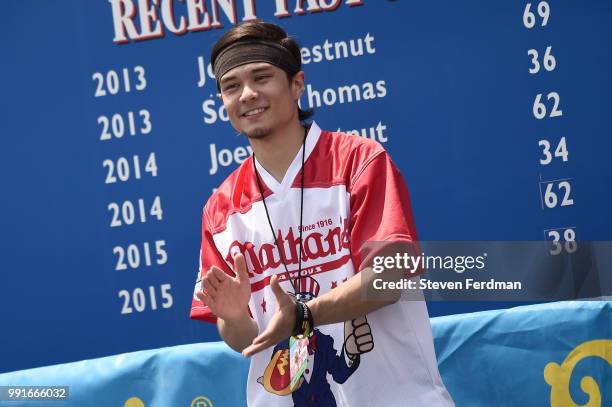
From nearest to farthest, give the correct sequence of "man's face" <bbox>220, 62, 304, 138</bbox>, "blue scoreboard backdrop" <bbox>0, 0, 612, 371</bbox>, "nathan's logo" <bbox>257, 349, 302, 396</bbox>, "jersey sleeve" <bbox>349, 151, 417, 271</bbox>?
"jersey sleeve" <bbox>349, 151, 417, 271</bbox>, "nathan's logo" <bbox>257, 349, 302, 396</bbox>, "man's face" <bbox>220, 62, 304, 138</bbox>, "blue scoreboard backdrop" <bbox>0, 0, 612, 371</bbox>

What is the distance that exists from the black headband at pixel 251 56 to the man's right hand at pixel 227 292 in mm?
573

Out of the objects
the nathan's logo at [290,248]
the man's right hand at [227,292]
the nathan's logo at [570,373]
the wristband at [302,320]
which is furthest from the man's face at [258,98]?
the nathan's logo at [570,373]

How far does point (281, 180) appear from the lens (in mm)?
2482

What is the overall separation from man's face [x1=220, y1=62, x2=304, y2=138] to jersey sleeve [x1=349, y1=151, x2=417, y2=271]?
289mm

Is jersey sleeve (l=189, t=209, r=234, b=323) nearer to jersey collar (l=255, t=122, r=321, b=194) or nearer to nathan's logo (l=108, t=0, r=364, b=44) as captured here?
jersey collar (l=255, t=122, r=321, b=194)

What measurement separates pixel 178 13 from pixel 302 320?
2.15 m

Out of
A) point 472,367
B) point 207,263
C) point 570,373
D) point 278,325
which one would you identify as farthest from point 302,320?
point 570,373

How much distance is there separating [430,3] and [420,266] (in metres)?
1.81

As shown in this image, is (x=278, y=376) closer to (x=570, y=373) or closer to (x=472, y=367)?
(x=472, y=367)

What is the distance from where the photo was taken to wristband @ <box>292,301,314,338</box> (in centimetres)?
214

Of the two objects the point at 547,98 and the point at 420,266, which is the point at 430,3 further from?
the point at 420,266

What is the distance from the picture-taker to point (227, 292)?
7.39 feet

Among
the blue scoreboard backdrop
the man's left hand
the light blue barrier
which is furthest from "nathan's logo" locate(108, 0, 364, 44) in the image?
the man's left hand

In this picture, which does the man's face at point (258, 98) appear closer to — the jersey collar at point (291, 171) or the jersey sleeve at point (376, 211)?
the jersey collar at point (291, 171)
